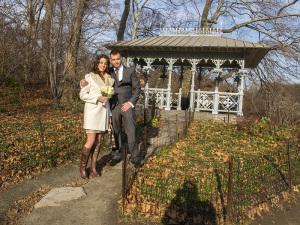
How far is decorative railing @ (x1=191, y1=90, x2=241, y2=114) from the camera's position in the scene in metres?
15.1

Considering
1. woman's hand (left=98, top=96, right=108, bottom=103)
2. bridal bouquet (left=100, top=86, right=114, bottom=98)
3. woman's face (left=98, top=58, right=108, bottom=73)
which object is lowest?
woman's hand (left=98, top=96, right=108, bottom=103)

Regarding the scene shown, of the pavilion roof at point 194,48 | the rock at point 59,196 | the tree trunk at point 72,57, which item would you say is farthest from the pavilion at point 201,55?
the rock at point 59,196

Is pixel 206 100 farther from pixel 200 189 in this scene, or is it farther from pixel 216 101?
pixel 200 189

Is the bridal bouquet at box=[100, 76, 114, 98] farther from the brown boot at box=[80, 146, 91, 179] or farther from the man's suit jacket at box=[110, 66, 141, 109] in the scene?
the brown boot at box=[80, 146, 91, 179]

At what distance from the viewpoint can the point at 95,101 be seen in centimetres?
552

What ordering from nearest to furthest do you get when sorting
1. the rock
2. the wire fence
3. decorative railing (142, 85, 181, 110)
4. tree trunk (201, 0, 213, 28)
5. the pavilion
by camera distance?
the wire fence < the rock < the pavilion < decorative railing (142, 85, 181, 110) < tree trunk (201, 0, 213, 28)

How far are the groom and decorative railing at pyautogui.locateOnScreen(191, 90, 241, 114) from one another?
9448 millimetres

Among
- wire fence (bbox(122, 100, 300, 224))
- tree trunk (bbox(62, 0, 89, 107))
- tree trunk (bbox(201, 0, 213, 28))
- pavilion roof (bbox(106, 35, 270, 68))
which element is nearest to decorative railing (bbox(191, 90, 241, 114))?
pavilion roof (bbox(106, 35, 270, 68))

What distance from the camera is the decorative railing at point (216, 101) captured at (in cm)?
1509

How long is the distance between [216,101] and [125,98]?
9.66m

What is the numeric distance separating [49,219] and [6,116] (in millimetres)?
9613

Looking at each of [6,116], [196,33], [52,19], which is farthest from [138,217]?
[196,33]

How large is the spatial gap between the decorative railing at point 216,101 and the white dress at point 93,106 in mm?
10140

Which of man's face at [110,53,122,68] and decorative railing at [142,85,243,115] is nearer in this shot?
man's face at [110,53,122,68]
